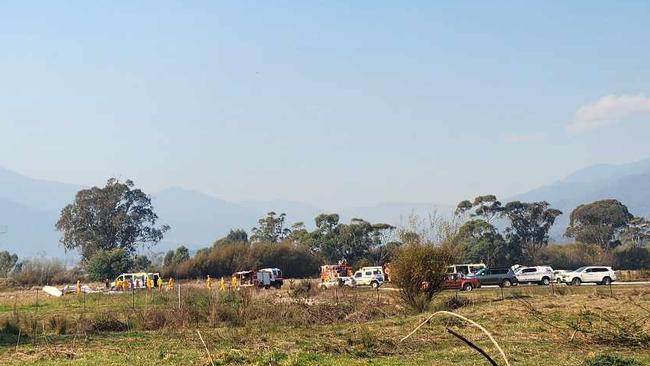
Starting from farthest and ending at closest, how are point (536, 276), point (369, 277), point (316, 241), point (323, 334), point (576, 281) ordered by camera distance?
point (316, 241) < point (369, 277) < point (536, 276) < point (576, 281) < point (323, 334)

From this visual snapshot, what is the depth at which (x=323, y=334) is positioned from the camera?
2086 cm

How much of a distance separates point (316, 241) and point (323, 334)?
69.5 m

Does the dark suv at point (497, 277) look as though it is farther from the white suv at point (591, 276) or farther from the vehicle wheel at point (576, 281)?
the vehicle wheel at point (576, 281)

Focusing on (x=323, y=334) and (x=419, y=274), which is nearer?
(x=323, y=334)

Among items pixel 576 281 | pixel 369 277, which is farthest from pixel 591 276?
pixel 369 277

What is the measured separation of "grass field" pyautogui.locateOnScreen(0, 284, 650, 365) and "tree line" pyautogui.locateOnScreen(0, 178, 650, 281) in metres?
43.0

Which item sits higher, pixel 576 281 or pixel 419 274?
pixel 419 274

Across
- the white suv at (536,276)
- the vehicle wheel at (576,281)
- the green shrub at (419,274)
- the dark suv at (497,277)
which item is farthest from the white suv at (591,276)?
the green shrub at (419,274)

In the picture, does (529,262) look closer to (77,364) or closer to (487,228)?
(487,228)

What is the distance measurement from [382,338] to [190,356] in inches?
226

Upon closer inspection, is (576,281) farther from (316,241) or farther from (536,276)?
(316,241)

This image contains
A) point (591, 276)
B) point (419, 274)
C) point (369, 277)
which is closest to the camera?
point (419, 274)

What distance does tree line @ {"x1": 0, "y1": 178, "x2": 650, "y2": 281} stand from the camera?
260 feet

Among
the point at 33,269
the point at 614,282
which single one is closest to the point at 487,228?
the point at 614,282
